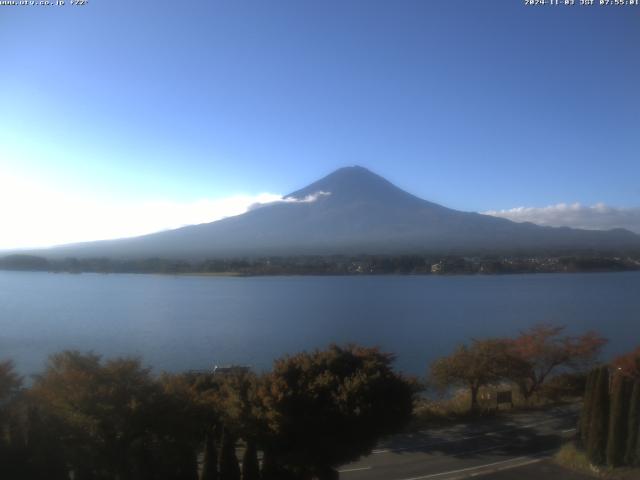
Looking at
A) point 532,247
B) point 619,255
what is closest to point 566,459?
point 619,255

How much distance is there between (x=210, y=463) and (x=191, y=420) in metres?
0.48

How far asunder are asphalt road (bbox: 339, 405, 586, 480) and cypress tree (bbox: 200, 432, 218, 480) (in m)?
2.00

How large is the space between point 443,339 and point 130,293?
71.1ft

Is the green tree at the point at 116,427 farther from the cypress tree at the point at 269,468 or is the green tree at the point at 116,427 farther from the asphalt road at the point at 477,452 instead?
the asphalt road at the point at 477,452

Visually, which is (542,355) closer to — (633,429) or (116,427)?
(633,429)

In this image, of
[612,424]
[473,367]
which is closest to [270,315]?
[473,367]

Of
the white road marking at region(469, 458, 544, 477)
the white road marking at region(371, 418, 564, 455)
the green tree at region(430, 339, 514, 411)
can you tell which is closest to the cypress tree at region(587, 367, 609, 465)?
the white road marking at region(469, 458, 544, 477)

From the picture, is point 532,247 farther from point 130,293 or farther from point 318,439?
point 318,439

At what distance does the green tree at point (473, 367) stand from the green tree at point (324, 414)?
5.18 m

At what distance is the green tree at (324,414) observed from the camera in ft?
19.3

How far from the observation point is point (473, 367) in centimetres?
1115

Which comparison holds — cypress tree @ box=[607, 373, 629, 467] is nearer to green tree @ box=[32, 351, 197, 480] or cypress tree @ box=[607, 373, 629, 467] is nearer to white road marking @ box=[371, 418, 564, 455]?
white road marking @ box=[371, 418, 564, 455]

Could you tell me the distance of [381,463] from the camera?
7.52m

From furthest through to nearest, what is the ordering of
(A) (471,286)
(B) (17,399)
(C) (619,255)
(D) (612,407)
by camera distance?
1. (C) (619,255)
2. (A) (471,286)
3. (D) (612,407)
4. (B) (17,399)
